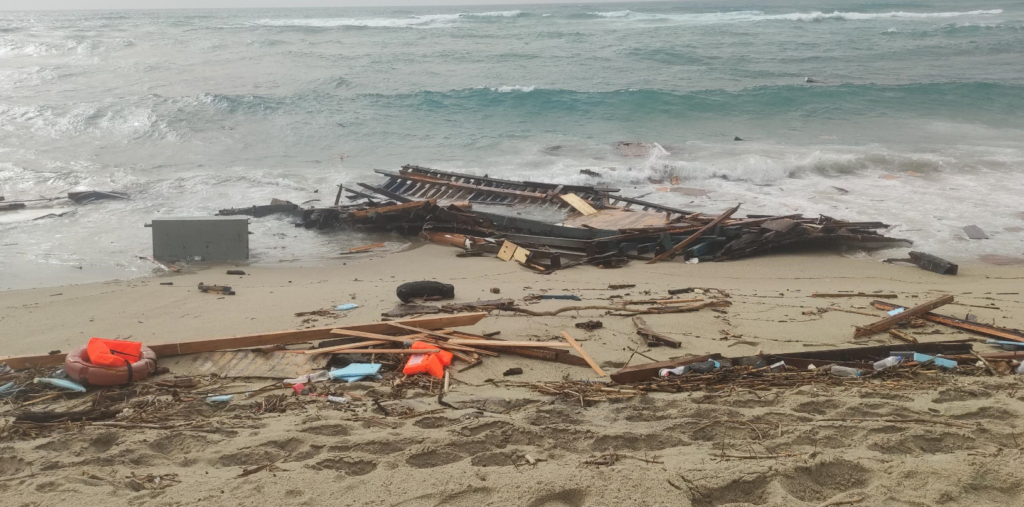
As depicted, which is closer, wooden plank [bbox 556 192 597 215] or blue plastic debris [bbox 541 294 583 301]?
blue plastic debris [bbox 541 294 583 301]

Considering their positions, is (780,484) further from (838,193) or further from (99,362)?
(838,193)

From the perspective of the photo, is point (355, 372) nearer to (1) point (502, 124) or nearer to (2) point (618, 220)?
(2) point (618, 220)

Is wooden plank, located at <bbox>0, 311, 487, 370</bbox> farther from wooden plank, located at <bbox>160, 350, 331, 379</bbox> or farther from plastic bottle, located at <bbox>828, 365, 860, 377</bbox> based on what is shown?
plastic bottle, located at <bbox>828, 365, 860, 377</bbox>

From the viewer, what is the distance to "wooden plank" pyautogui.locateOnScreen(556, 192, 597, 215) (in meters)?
11.6

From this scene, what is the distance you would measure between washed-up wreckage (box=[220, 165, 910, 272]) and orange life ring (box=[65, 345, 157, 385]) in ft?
18.0

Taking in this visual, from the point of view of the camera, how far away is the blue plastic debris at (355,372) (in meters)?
5.38

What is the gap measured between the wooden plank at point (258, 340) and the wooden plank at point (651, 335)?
57.9 inches

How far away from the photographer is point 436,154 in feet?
63.1

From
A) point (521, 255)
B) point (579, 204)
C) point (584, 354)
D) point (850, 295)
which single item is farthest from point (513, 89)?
point (584, 354)

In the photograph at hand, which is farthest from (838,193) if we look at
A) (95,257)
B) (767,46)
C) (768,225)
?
(767,46)

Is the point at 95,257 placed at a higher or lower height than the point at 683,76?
lower

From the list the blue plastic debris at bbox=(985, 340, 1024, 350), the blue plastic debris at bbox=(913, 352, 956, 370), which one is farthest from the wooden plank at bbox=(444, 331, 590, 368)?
the blue plastic debris at bbox=(985, 340, 1024, 350)

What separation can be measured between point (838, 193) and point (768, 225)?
5317 millimetres

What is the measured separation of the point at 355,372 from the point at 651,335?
2.60 meters
